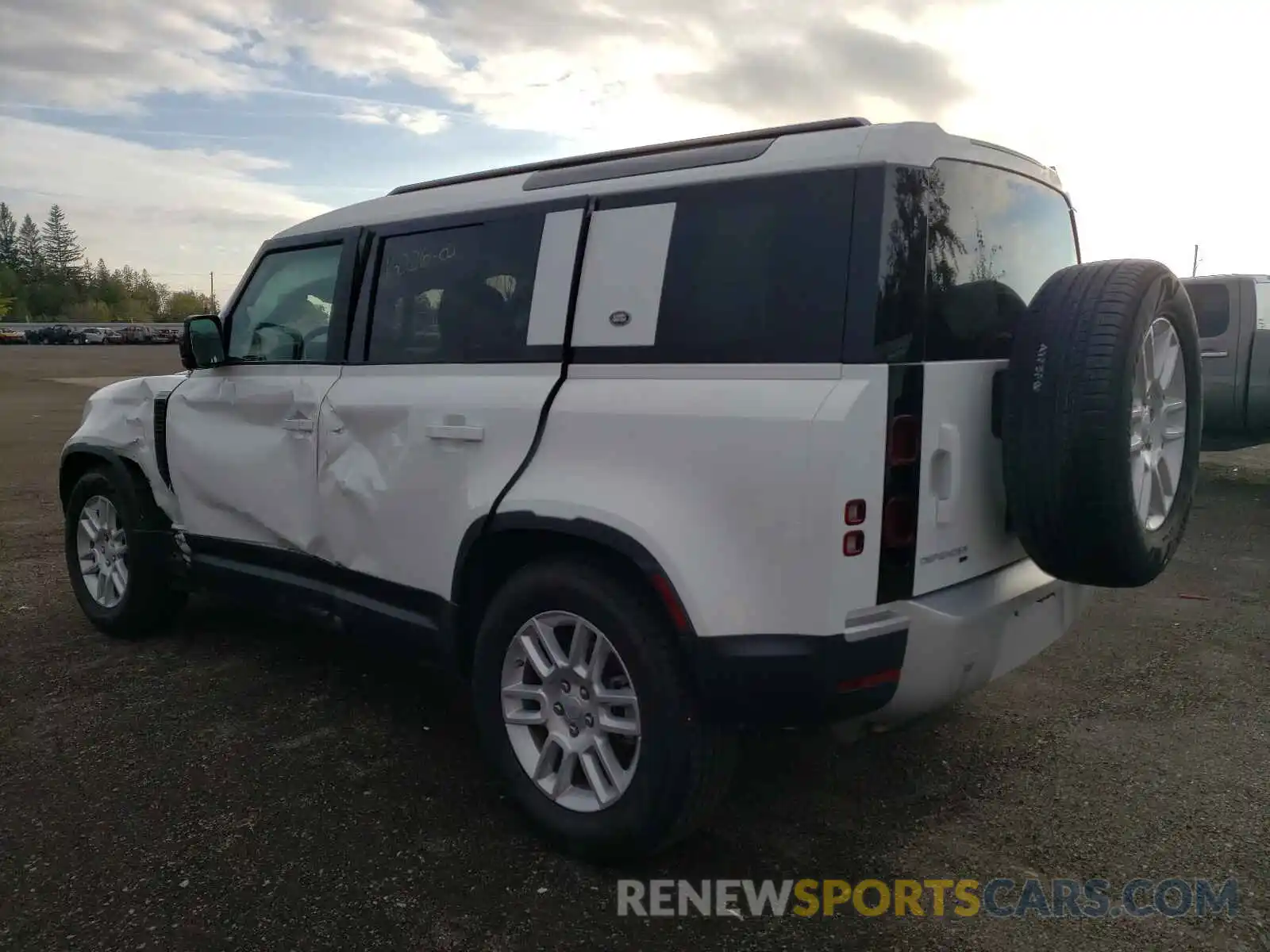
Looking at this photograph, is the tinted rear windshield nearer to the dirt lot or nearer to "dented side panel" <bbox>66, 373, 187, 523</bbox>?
the dirt lot

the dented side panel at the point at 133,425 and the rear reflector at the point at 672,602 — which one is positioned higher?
the dented side panel at the point at 133,425

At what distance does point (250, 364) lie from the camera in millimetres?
4223

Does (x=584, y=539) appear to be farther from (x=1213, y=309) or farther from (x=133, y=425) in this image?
(x=1213, y=309)

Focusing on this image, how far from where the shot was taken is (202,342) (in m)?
4.30

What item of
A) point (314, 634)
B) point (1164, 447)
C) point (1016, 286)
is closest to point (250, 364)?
point (314, 634)

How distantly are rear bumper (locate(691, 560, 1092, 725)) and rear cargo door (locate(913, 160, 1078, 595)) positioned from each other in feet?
0.34

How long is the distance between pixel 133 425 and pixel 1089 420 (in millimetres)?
4277

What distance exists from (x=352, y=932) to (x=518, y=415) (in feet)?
4.96

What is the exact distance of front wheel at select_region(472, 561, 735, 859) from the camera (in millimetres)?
2648

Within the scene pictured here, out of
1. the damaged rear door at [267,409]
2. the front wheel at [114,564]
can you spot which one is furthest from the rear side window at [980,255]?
the front wheel at [114,564]

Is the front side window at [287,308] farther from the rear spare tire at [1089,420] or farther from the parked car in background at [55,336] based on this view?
the parked car in background at [55,336]

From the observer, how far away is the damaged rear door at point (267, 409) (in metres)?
A: 3.87

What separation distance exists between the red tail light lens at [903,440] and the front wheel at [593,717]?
0.77 metres

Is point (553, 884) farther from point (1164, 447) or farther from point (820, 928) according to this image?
point (1164, 447)
